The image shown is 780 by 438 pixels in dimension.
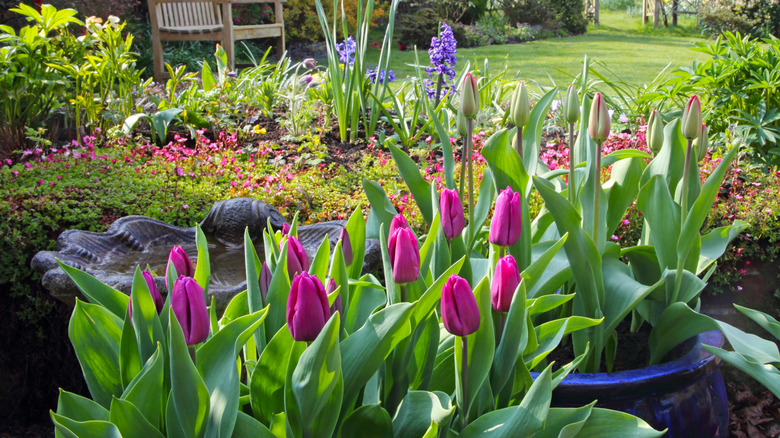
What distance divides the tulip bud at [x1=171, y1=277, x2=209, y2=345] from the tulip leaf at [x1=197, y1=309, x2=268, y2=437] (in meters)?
0.03

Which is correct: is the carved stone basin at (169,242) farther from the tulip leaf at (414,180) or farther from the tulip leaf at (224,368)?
the tulip leaf at (224,368)

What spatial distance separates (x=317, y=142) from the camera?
370 centimetres

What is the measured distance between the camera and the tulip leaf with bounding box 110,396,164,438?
0.83 metres

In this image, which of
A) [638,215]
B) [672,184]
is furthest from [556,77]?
[672,184]

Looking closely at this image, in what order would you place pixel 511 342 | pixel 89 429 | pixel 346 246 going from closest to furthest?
1. pixel 89 429
2. pixel 511 342
3. pixel 346 246

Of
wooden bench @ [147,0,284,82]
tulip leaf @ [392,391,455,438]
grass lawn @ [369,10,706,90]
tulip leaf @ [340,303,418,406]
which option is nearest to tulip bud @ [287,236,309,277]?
tulip leaf @ [340,303,418,406]

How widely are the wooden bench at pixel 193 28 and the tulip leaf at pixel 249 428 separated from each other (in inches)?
239

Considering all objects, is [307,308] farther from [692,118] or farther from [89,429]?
[692,118]

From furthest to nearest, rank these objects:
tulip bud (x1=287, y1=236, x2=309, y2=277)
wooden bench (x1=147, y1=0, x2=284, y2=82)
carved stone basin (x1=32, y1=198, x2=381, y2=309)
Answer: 1. wooden bench (x1=147, y1=0, x2=284, y2=82)
2. carved stone basin (x1=32, y1=198, x2=381, y2=309)
3. tulip bud (x1=287, y1=236, x2=309, y2=277)

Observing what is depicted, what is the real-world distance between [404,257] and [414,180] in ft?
2.03

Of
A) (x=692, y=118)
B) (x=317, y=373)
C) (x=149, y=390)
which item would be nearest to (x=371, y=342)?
(x=317, y=373)

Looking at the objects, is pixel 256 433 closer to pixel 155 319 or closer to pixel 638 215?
pixel 155 319

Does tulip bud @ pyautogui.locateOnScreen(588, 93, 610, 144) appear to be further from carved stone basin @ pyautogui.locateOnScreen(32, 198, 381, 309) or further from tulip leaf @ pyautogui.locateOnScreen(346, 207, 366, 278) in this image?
carved stone basin @ pyautogui.locateOnScreen(32, 198, 381, 309)

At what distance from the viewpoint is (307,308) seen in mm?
821
